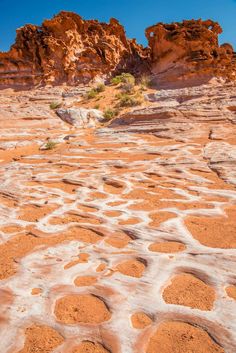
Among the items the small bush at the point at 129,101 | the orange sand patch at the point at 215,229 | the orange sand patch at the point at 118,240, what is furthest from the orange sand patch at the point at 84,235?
the small bush at the point at 129,101

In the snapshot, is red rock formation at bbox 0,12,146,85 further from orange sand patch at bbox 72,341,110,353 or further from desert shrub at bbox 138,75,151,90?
orange sand patch at bbox 72,341,110,353

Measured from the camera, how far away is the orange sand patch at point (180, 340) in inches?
80.0

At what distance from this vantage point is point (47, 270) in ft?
10.0

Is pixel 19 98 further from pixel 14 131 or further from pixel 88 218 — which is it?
pixel 88 218

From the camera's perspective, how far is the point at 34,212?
4.93 meters

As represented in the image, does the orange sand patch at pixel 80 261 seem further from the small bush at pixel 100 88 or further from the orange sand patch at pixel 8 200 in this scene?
the small bush at pixel 100 88

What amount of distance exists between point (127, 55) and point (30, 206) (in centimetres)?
2360

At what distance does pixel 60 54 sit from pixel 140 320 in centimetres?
2353

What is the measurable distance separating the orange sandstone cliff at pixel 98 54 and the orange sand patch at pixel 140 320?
1948 cm

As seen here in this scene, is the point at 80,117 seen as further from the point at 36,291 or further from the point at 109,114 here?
the point at 36,291

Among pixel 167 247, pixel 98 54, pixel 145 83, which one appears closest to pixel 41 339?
pixel 167 247

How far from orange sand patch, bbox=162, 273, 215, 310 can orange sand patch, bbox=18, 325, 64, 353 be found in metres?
0.99

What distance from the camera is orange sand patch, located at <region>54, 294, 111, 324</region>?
2367mm

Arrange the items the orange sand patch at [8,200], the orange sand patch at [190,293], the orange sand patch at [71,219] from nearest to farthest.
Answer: the orange sand patch at [190,293], the orange sand patch at [71,219], the orange sand patch at [8,200]
